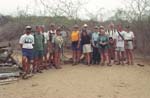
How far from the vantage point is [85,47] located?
1783 cm

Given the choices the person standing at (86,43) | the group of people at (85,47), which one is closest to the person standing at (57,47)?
the group of people at (85,47)

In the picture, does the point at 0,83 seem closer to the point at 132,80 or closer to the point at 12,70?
the point at 12,70

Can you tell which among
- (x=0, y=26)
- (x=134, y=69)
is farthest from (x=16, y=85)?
(x=0, y=26)

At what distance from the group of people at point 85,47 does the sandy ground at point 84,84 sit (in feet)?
1.62

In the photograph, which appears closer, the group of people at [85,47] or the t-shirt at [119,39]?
the group of people at [85,47]

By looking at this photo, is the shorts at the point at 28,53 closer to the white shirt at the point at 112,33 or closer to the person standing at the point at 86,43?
the person standing at the point at 86,43

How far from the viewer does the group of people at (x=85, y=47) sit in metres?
16.5

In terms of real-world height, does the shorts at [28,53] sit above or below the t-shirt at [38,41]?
below

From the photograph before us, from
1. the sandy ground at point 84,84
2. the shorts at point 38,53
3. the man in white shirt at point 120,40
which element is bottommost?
the sandy ground at point 84,84

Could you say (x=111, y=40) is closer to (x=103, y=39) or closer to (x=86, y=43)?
(x=103, y=39)

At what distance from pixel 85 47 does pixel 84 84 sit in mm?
3430

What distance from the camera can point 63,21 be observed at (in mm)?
24188

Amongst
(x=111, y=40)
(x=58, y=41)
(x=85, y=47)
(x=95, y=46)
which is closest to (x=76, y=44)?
(x=85, y=47)

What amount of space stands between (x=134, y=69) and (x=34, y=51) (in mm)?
4582
